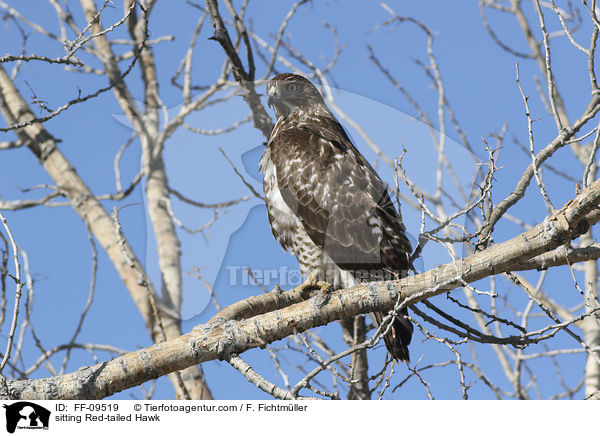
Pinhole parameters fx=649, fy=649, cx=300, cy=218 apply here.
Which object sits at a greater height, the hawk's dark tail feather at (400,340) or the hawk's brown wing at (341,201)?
the hawk's brown wing at (341,201)

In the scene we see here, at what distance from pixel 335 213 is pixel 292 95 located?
3.42 ft

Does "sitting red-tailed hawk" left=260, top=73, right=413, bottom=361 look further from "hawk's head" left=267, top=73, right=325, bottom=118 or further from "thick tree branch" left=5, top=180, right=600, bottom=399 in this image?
"thick tree branch" left=5, top=180, right=600, bottom=399

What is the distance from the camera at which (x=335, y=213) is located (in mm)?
3844

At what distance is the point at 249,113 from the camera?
349cm

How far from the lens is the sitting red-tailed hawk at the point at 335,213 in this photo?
379 centimetres

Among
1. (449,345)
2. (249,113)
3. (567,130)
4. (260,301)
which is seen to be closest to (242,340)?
(260,301)

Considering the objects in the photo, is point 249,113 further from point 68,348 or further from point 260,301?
point 68,348

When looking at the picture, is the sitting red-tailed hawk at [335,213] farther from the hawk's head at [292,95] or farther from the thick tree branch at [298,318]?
the thick tree branch at [298,318]
